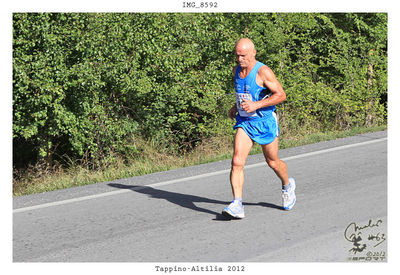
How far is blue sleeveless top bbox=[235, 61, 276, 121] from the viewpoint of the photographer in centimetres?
581

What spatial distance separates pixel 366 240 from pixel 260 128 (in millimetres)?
1558

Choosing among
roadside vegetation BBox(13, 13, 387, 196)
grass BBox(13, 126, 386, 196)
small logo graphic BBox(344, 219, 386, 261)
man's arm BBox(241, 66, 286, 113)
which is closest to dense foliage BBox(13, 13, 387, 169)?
roadside vegetation BBox(13, 13, 387, 196)

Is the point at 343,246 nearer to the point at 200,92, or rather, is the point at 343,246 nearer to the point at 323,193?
the point at 323,193

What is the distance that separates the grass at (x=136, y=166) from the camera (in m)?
8.20

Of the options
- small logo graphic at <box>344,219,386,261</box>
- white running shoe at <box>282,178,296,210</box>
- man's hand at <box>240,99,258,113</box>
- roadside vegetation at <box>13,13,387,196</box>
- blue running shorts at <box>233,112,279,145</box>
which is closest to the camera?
small logo graphic at <box>344,219,386,261</box>

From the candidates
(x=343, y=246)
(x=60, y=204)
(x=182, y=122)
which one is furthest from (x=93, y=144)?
(x=343, y=246)

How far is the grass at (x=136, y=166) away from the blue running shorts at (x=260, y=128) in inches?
107

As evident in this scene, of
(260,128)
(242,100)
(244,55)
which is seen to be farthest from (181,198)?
(244,55)

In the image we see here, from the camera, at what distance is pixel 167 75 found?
10.4 metres

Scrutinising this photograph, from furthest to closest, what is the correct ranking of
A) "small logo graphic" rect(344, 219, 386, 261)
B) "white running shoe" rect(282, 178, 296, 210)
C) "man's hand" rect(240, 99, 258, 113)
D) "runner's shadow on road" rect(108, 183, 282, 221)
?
"runner's shadow on road" rect(108, 183, 282, 221)
"white running shoe" rect(282, 178, 296, 210)
"man's hand" rect(240, 99, 258, 113)
"small logo graphic" rect(344, 219, 386, 261)

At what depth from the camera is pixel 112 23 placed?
382 inches

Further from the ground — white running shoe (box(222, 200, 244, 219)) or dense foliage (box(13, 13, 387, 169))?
dense foliage (box(13, 13, 387, 169))

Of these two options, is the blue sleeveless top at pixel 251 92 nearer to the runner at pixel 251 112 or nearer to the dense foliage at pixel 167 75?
the runner at pixel 251 112

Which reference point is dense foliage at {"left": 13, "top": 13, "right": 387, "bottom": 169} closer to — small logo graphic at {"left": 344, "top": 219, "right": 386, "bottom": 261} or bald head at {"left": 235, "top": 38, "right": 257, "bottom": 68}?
bald head at {"left": 235, "top": 38, "right": 257, "bottom": 68}
